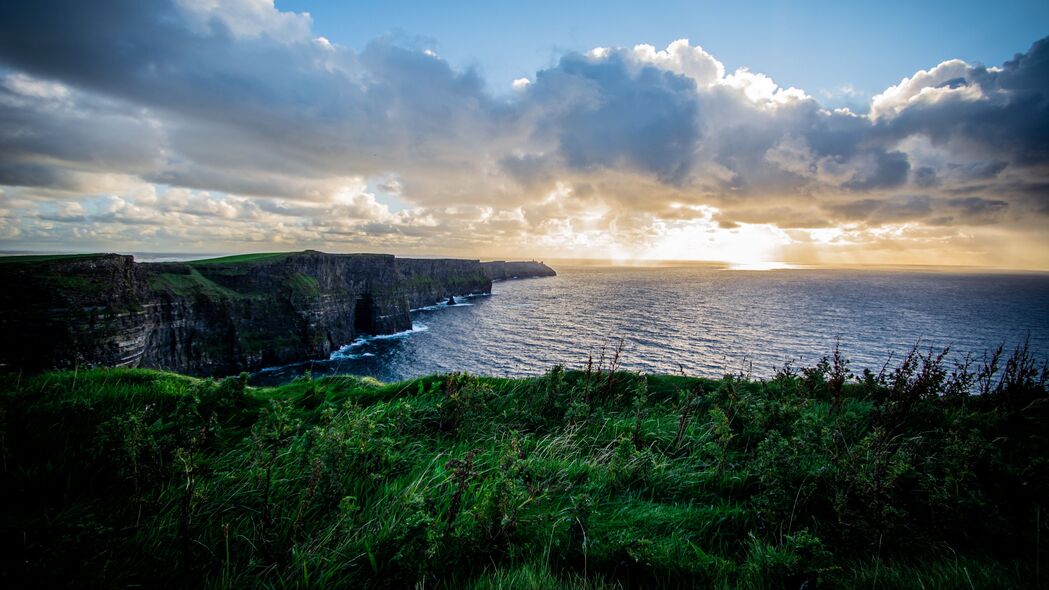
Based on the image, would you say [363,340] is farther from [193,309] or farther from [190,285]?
[190,285]

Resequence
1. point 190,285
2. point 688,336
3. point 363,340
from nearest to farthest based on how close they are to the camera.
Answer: point 190,285 → point 688,336 → point 363,340

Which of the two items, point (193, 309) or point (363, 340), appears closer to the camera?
point (193, 309)

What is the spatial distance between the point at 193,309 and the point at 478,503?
6545 centimetres

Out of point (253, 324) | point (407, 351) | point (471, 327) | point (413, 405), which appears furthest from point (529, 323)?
point (413, 405)

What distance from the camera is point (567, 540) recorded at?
336 cm

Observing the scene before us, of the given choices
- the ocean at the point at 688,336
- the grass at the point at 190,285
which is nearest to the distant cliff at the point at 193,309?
the grass at the point at 190,285

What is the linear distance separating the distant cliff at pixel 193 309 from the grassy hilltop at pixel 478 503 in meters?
5.71

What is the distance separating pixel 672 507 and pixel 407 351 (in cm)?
6528

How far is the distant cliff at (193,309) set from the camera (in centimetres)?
3291

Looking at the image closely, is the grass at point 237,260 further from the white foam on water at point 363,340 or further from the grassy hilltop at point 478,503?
the grassy hilltop at point 478,503

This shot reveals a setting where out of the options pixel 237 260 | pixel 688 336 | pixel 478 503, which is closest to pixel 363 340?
pixel 237 260

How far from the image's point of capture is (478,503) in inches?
147

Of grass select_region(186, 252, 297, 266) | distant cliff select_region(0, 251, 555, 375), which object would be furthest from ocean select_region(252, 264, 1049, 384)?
grass select_region(186, 252, 297, 266)

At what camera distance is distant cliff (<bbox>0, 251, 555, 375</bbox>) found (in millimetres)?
32906
